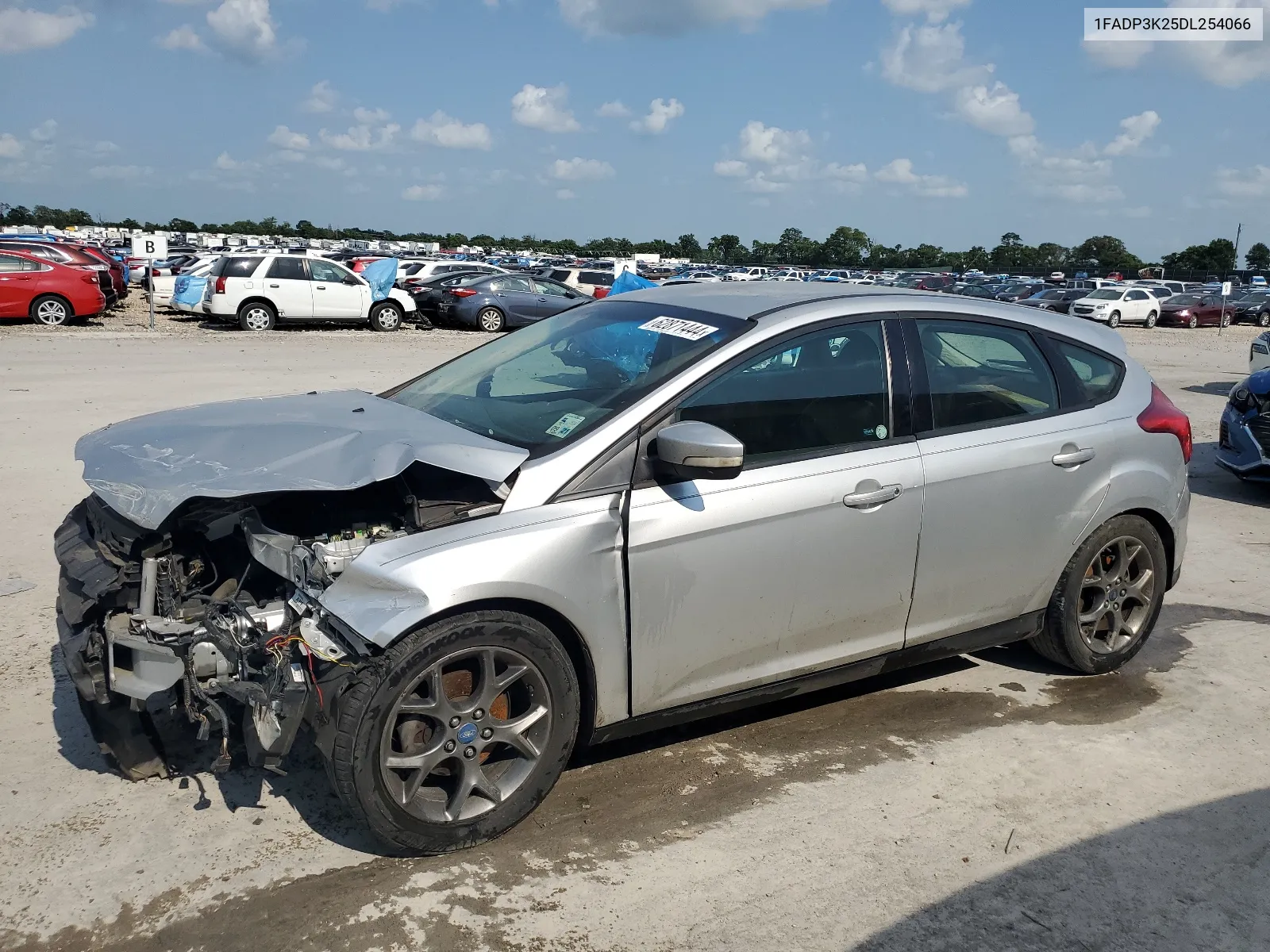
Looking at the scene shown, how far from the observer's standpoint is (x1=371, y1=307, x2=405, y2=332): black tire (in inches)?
962

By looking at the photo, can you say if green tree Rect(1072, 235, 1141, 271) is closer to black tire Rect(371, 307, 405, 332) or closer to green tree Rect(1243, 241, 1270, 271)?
green tree Rect(1243, 241, 1270, 271)

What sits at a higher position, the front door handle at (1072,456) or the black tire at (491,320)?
the front door handle at (1072,456)

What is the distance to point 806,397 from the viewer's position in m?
3.89

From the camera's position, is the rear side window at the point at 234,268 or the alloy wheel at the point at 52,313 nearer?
the alloy wheel at the point at 52,313

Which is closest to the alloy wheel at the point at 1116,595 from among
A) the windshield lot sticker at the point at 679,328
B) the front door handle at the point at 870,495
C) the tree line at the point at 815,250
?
the front door handle at the point at 870,495

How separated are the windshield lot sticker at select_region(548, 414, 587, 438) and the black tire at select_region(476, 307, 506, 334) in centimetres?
2210

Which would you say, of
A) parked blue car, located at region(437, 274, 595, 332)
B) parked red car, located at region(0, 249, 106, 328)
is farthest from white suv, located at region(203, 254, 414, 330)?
parked red car, located at region(0, 249, 106, 328)

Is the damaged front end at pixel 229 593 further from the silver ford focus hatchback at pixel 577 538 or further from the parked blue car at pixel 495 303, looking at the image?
the parked blue car at pixel 495 303

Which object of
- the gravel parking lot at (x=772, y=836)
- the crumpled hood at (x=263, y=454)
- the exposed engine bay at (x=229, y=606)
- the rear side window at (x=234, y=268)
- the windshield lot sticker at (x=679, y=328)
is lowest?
the gravel parking lot at (x=772, y=836)

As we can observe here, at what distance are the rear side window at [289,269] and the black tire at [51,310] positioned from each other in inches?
165

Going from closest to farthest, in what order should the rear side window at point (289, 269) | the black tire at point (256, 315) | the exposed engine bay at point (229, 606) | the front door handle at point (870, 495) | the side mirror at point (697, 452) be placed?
the exposed engine bay at point (229, 606)
the side mirror at point (697, 452)
the front door handle at point (870, 495)
the black tire at point (256, 315)
the rear side window at point (289, 269)

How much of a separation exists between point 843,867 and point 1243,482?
7954 mm

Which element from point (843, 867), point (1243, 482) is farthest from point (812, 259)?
point (843, 867)

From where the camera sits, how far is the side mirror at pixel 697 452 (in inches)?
131
